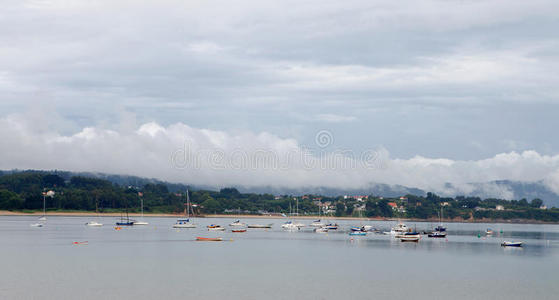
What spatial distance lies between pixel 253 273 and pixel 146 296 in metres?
19.8

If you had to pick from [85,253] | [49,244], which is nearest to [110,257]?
[85,253]

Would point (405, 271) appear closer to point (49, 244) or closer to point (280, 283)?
point (280, 283)

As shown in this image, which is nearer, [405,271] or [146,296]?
[146,296]

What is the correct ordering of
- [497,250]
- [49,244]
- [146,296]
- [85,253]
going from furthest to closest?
[497,250] → [49,244] → [85,253] → [146,296]

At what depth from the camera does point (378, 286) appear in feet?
210

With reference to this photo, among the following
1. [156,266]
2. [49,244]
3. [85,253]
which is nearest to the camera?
[156,266]

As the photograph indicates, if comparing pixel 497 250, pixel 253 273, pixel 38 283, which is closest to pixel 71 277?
pixel 38 283

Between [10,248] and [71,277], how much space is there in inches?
1549

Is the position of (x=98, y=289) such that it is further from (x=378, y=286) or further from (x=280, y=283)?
(x=378, y=286)

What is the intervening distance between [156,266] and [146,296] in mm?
22899

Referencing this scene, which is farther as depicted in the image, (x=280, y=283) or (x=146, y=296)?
(x=280, y=283)

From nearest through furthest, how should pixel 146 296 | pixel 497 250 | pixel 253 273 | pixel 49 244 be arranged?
1. pixel 146 296
2. pixel 253 273
3. pixel 49 244
4. pixel 497 250

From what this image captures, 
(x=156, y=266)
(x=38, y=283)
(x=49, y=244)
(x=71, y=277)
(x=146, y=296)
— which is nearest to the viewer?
(x=146, y=296)

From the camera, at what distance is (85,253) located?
93.2 m
